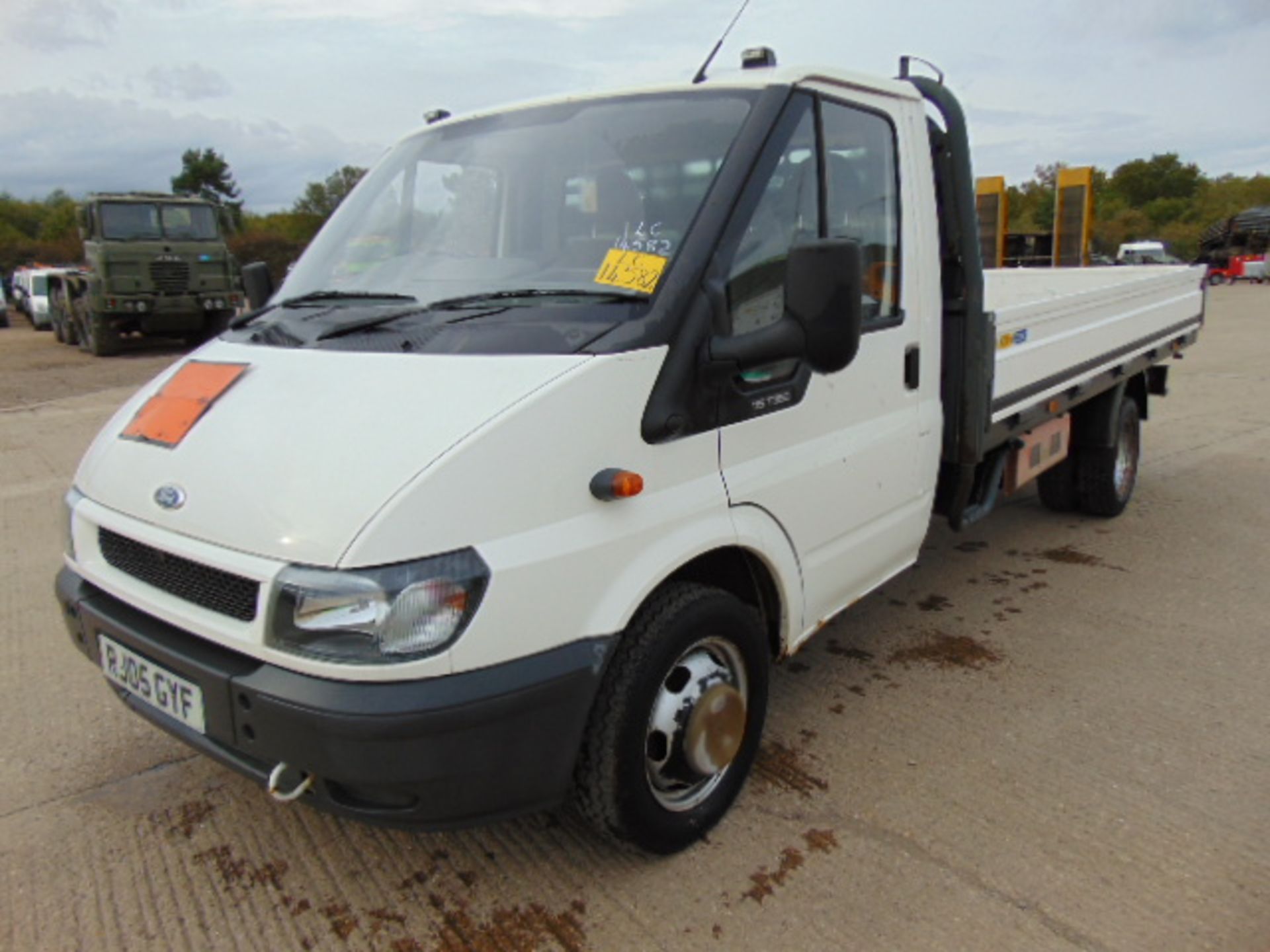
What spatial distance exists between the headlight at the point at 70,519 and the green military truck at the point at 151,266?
48.9ft

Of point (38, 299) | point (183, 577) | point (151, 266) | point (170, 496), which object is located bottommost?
point (183, 577)

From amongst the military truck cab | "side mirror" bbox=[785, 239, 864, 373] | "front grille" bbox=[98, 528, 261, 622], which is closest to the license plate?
→ "front grille" bbox=[98, 528, 261, 622]

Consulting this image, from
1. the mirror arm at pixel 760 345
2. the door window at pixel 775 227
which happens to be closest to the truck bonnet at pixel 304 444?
the mirror arm at pixel 760 345

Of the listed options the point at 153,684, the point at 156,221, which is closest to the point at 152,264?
the point at 156,221

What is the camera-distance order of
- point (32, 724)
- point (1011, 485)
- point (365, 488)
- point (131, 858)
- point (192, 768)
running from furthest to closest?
1. point (1011, 485)
2. point (32, 724)
3. point (192, 768)
4. point (131, 858)
5. point (365, 488)

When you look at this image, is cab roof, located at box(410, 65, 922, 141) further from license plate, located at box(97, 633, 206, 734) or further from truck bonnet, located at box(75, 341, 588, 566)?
license plate, located at box(97, 633, 206, 734)

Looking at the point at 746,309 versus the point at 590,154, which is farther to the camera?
the point at 590,154

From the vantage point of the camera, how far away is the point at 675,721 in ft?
8.09

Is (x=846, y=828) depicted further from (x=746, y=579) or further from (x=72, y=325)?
(x=72, y=325)

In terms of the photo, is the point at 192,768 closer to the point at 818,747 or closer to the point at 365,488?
the point at 365,488

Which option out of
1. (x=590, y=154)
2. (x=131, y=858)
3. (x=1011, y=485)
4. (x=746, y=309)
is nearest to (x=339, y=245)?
(x=590, y=154)

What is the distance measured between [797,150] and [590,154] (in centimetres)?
62

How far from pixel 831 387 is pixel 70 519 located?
7.39 feet

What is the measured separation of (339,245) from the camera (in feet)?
10.5
